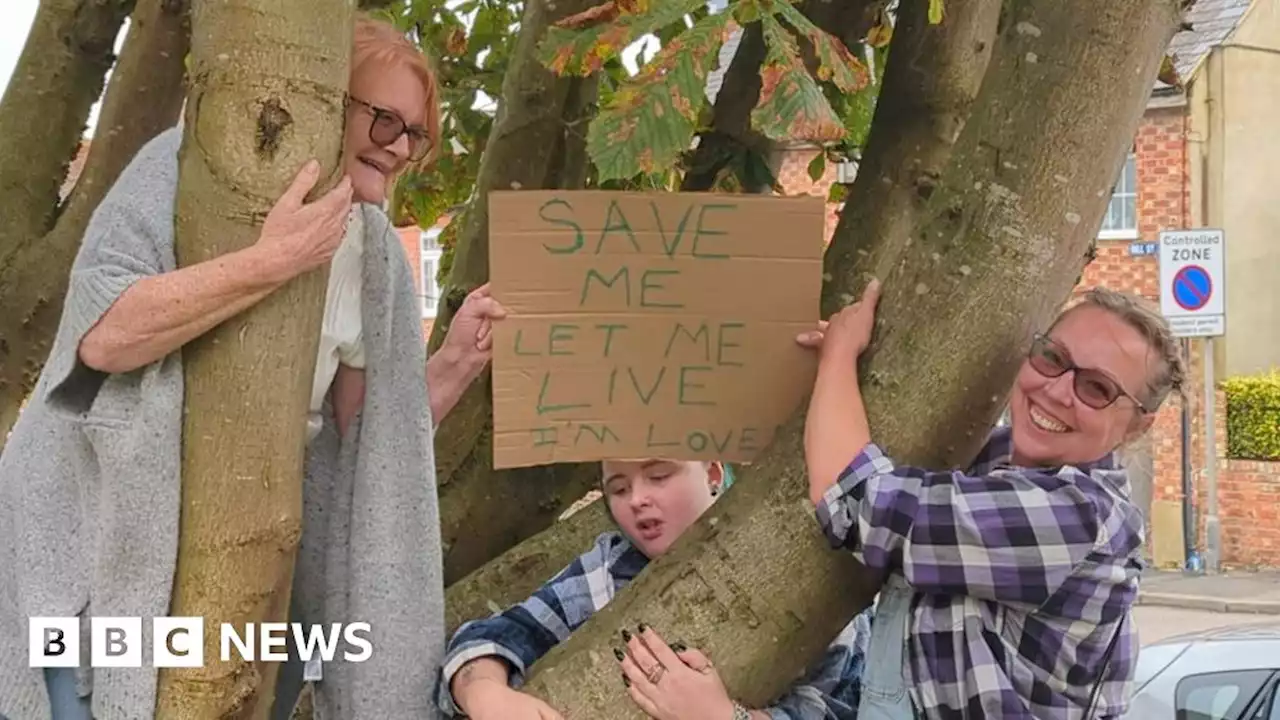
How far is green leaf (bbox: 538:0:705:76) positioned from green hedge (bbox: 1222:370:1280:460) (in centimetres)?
1222

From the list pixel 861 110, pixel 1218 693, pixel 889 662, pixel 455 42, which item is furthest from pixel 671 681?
pixel 1218 693

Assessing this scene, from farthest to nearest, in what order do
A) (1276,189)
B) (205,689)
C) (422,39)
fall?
(1276,189) → (422,39) → (205,689)

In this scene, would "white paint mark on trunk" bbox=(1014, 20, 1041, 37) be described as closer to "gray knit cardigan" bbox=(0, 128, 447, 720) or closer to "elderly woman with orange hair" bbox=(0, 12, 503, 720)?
"elderly woman with orange hair" bbox=(0, 12, 503, 720)

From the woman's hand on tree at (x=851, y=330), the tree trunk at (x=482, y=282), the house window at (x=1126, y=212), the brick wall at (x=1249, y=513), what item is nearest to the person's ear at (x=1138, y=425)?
the woman's hand on tree at (x=851, y=330)

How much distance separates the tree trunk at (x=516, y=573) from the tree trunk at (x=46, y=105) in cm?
134

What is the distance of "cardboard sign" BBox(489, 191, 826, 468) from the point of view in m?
2.01

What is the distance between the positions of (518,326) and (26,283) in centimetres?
172

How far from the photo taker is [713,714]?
182 centimetres

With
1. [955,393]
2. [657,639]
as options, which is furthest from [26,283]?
[955,393]

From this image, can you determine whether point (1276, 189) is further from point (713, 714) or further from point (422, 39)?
point (713, 714)

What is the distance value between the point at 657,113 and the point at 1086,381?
2.25 feet

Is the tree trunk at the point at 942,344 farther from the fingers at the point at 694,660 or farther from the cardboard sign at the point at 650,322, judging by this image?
the cardboard sign at the point at 650,322

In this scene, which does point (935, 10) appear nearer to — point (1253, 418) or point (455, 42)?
point (455, 42)

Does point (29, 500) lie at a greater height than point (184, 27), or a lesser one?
lesser
